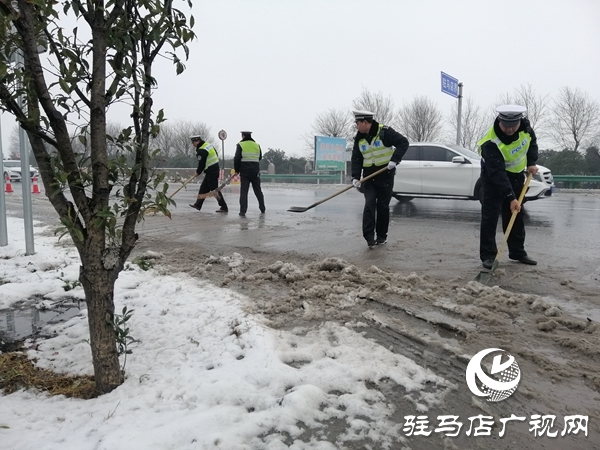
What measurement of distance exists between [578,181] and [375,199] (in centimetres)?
2000

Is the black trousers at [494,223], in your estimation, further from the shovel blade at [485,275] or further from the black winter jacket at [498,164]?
the shovel blade at [485,275]

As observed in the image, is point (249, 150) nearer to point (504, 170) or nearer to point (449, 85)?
point (504, 170)

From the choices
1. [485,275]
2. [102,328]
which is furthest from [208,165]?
[102,328]

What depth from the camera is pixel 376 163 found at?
20.2 feet

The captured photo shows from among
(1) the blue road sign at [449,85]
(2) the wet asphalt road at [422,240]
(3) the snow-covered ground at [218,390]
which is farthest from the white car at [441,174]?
(1) the blue road sign at [449,85]

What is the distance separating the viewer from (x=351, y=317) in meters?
3.27

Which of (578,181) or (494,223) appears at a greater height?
(578,181)

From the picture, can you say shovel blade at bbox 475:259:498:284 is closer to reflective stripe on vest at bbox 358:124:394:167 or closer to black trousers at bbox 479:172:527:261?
black trousers at bbox 479:172:527:261

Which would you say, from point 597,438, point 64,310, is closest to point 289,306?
point 64,310

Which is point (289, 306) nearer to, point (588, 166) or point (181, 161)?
point (588, 166)

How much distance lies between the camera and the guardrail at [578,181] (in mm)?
21328

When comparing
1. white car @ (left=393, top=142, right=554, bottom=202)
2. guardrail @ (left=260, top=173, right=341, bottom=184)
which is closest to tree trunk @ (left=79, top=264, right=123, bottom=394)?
white car @ (left=393, top=142, right=554, bottom=202)

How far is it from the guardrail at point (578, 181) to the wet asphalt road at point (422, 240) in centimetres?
1249

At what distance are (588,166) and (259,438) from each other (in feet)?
97.4
